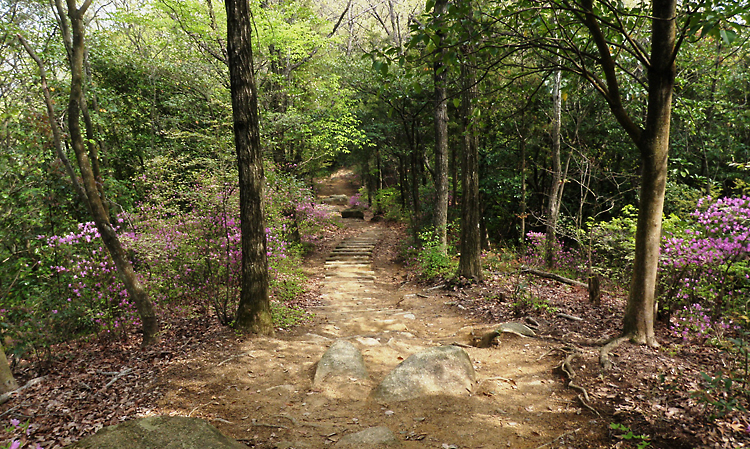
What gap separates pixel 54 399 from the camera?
416 cm

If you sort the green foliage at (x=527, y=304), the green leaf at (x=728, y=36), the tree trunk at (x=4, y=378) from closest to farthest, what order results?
the green leaf at (x=728, y=36) → the tree trunk at (x=4, y=378) → the green foliage at (x=527, y=304)

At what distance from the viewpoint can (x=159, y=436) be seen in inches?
107

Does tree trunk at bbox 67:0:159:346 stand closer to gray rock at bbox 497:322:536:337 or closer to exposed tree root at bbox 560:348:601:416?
gray rock at bbox 497:322:536:337

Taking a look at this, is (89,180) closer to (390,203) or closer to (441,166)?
(441,166)

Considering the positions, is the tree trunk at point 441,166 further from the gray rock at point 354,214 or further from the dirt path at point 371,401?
the gray rock at point 354,214

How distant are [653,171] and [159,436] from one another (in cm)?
534

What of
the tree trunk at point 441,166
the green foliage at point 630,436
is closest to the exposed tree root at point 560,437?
the green foliage at point 630,436

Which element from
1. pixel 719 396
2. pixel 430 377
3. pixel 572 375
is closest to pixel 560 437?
pixel 572 375

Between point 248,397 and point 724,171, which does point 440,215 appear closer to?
point 248,397

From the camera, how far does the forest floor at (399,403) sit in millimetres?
3141

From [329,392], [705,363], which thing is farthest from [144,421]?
[705,363]

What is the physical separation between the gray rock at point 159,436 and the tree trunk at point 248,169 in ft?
9.02

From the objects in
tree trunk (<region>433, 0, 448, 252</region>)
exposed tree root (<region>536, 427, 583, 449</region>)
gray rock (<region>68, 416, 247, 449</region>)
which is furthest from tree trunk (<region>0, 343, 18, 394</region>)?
tree trunk (<region>433, 0, 448, 252</region>)

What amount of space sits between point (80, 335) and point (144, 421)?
410cm
